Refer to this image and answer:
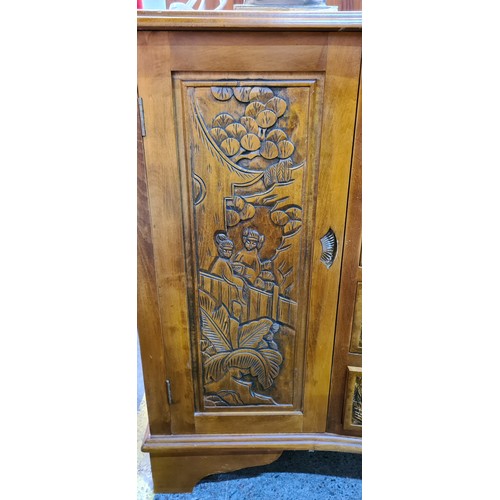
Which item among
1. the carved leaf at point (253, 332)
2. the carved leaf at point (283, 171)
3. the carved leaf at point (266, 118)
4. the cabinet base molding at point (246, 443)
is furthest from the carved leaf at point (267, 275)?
the cabinet base molding at point (246, 443)

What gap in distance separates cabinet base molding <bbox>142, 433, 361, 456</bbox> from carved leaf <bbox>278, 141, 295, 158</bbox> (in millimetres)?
707

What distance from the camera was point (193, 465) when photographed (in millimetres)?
977

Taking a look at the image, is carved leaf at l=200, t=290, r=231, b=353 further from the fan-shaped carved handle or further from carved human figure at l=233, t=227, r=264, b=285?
the fan-shaped carved handle

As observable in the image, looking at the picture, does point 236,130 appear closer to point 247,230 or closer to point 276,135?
point 276,135

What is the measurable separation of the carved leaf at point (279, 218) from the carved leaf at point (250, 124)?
17cm

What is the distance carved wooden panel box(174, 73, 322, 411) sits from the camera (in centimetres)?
72

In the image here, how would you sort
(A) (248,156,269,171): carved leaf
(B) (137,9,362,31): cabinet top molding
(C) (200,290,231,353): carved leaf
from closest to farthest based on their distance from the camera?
(B) (137,9,362,31): cabinet top molding → (A) (248,156,269,171): carved leaf → (C) (200,290,231,353): carved leaf

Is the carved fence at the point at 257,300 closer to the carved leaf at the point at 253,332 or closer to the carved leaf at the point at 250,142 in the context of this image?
the carved leaf at the point at 253,332

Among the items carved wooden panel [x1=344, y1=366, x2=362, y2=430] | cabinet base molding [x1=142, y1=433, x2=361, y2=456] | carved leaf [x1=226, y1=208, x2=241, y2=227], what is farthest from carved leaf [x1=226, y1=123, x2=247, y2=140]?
cabinet base molding [x1=142, y1=433, x2=361, y2=456]

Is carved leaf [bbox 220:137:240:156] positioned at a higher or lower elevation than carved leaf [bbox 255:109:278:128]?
lower

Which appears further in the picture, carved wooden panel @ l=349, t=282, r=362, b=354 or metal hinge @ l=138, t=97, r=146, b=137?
carved wooden panel @ l=349, t=282, r=362, b=354

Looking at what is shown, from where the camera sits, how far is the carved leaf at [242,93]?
709mm

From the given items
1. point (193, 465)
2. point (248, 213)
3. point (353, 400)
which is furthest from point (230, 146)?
point (193, 465)

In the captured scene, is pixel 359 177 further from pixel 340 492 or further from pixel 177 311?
pixel 340 492
